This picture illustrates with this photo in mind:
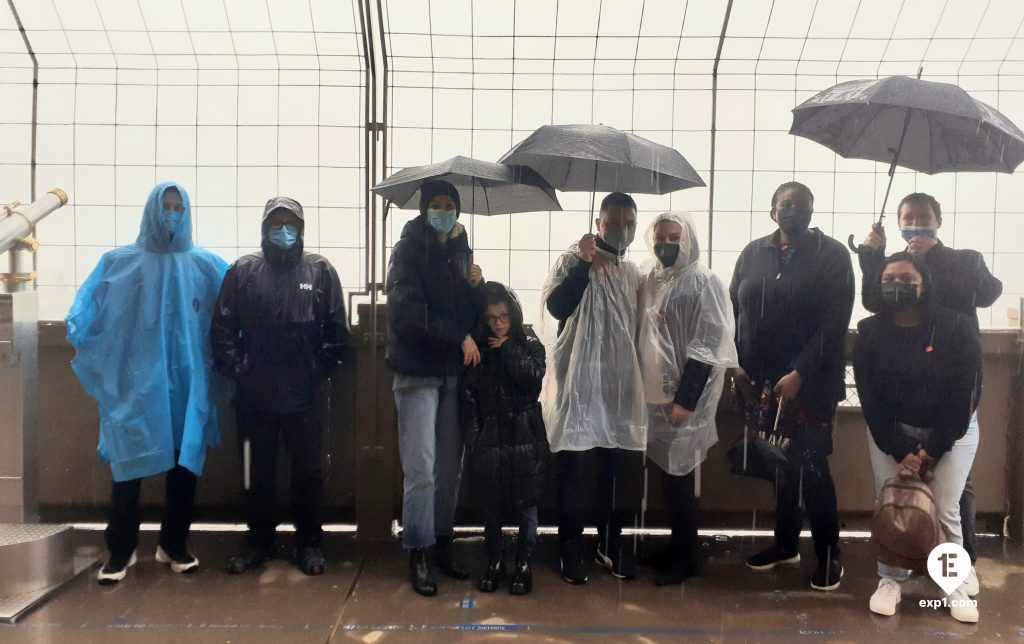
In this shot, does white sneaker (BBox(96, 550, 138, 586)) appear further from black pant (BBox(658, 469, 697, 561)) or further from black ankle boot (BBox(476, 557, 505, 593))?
black pant (BBox(658, 469, 697, 561))

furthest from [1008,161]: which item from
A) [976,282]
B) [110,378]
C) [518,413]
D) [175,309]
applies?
[110,378]

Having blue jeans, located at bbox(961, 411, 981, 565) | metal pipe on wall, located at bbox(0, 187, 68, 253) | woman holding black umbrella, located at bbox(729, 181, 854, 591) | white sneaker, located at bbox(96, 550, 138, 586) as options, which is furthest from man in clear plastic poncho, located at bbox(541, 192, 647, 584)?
metal pipe on wall, located at bbox(0, 187, 68, 253)

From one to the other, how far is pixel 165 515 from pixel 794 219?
3.35m

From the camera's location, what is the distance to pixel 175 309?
152 inches

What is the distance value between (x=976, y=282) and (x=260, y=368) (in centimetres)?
344

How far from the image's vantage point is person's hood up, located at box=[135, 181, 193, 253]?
3783mm

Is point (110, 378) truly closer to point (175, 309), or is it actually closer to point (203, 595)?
point (175, 309)

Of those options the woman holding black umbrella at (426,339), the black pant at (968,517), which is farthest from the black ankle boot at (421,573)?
the black pant at (968,517)

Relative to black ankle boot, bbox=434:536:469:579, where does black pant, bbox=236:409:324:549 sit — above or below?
above

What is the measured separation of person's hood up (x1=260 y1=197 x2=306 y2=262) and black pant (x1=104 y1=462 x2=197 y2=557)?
1120mm

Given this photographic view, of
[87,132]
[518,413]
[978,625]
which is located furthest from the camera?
[87,132]

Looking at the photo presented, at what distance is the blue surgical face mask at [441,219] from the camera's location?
376 cm

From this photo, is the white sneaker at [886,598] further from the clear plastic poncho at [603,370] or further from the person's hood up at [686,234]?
the person's hood up at [686,234]

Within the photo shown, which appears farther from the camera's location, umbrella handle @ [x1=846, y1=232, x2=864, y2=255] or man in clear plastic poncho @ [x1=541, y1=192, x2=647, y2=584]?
umbrella handle @ [x1=846, y1=232, x2=864, y2=255]
